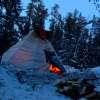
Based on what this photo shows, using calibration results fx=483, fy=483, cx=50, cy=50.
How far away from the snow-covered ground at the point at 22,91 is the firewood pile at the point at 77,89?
0.52 feet

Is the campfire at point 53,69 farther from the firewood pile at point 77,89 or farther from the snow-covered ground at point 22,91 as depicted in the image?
the firewood pile at point 77,89

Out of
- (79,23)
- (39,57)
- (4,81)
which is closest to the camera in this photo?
(4,81)

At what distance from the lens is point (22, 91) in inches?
434

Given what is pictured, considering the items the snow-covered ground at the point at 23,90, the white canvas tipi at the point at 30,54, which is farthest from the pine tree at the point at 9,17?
the snow-covered ground at the point at 23,90

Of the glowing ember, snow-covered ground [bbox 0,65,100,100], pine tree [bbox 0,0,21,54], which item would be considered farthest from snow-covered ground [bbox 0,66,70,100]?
pine tree [bbox 0,0,21,54]

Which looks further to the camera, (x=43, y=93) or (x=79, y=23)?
(x=79, y=23)

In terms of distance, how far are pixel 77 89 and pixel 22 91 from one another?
1.25 metres

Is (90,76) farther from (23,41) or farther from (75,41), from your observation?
(75,41)

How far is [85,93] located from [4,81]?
1977mm

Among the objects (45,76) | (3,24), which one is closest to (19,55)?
(45,76)

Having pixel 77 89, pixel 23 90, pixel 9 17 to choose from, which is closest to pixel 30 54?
pixel 23 90

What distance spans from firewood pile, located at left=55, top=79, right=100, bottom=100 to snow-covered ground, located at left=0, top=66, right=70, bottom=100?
160mm

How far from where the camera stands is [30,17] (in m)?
60.6

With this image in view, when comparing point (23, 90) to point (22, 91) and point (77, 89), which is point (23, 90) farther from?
point (77, 89)
